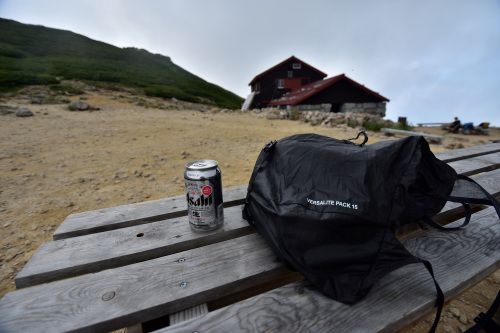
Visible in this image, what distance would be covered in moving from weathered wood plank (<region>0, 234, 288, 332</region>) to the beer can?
14cm

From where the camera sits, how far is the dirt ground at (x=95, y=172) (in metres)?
1.83

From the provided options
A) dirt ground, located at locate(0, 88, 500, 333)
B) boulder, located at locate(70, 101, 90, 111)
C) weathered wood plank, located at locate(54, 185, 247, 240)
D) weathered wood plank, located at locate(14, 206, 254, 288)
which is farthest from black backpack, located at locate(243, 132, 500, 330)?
boulder, located at locate(70, 101, 90, 111)

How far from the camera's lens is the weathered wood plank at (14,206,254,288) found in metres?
0.89

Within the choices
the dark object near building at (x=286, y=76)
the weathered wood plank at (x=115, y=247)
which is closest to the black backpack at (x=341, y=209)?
the weathered wood plank at (x=115, y=247)

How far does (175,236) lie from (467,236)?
1461 mm

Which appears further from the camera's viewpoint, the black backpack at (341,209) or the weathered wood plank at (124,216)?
the weathered wood plank at (124,216)

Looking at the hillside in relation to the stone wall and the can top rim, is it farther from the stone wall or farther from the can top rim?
the can top rim

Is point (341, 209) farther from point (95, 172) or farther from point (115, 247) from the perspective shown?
point (95, 172)

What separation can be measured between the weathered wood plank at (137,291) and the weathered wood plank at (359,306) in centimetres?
9

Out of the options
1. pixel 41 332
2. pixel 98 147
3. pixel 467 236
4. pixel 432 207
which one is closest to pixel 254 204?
pixel 41 332

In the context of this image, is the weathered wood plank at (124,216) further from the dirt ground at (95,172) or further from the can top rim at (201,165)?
the dirt ground at (95,172)

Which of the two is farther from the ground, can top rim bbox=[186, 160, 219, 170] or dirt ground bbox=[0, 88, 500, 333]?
can top rim bbox=[186, 160, 219, 170]

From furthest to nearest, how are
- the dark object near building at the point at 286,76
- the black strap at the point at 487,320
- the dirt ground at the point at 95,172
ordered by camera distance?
the dark object near building at the point at 286,76 < the dirt ground at the point at 95,172 < the black strap at the point at 487,320

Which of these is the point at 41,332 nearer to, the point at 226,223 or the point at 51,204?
the point at 226,223
